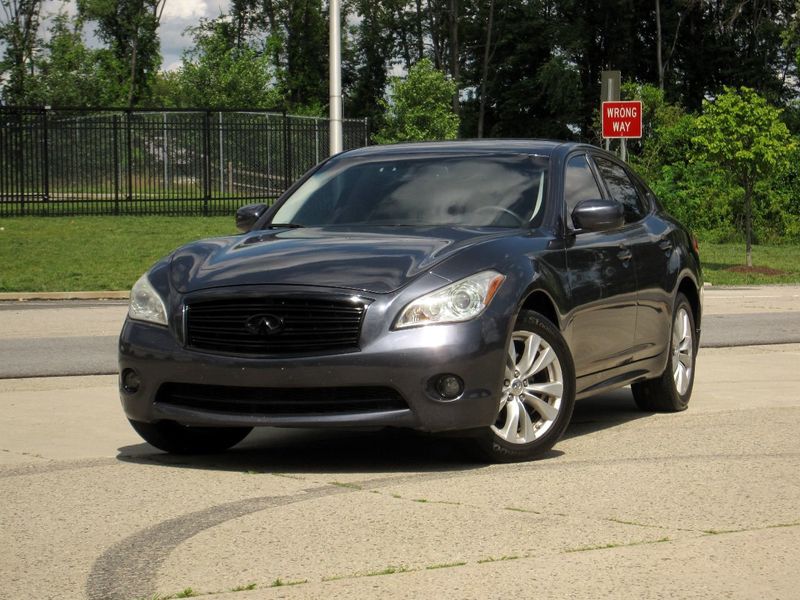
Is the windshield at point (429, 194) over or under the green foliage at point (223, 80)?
Result: under

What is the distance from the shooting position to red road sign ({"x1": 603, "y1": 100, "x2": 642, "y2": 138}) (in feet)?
76.9

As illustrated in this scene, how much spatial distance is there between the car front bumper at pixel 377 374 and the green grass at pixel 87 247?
45.4 ft

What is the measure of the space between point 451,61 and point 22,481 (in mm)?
71341

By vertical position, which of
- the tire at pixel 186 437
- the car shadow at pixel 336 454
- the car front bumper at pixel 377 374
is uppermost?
the car front bumper at pixel 377 374

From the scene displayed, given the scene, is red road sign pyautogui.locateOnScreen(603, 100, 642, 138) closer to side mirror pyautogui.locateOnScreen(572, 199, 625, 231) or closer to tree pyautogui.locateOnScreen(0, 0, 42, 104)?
side mirror pyautogui.locateOnScreen(572, 199, 625, 231)

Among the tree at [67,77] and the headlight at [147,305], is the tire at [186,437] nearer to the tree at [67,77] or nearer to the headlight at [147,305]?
the headlight at [147,305]

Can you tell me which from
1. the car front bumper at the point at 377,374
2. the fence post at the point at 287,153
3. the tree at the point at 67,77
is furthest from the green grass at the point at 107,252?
the tree at the point at 67,77

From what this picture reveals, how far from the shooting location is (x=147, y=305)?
6.99m

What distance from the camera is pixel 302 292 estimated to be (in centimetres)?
652

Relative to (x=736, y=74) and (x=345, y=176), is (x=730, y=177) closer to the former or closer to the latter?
(x=345, y=176)

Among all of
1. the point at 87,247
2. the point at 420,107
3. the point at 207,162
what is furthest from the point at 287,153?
the point at 420,107

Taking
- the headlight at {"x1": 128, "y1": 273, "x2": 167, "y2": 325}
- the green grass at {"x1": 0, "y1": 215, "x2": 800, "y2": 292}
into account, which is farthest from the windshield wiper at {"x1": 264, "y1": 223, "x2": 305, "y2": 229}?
the green grass at {"x1": 0, "y1": 215, "x2": 800, "y2": 292}

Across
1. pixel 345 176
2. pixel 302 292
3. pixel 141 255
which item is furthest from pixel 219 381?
pixel 141 255

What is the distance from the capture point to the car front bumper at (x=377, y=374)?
6.41 metres
